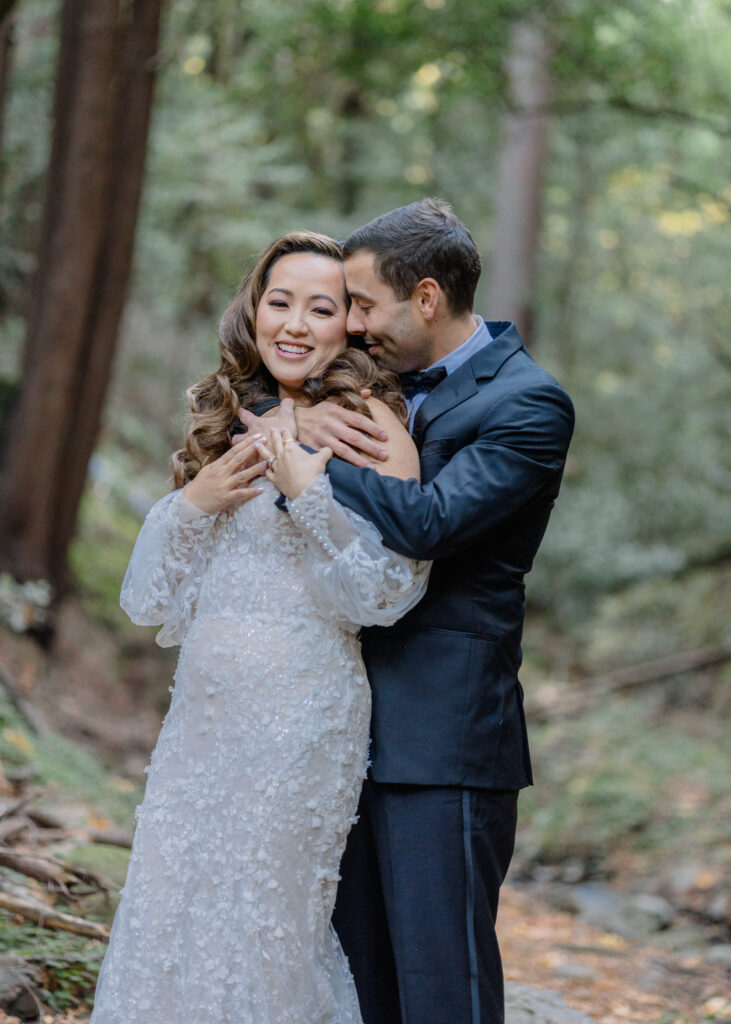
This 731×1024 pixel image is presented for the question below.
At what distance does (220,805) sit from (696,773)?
742 centimetres

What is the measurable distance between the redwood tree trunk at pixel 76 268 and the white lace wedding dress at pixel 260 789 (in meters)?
5.70

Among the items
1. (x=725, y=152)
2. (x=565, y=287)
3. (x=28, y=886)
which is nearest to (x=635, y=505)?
(x=565, y=287)

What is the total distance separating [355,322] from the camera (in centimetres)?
315

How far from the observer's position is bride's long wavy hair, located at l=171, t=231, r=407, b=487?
3.15 meters

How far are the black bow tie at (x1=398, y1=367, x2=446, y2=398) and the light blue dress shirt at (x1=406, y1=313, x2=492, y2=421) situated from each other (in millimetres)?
13

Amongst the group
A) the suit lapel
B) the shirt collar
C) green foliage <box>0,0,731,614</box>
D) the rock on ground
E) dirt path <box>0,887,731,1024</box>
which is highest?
green foliage <box>0,0,731,614</box>

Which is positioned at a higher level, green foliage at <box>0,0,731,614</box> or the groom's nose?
green foliage at <box>0,0,731,614</box>

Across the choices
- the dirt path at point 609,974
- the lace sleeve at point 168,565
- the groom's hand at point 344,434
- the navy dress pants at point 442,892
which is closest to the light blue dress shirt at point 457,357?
the groom's hand at point 344,434

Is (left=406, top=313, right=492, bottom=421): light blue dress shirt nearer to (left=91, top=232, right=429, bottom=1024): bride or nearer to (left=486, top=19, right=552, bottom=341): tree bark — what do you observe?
(left=91, top=232, right=429, bottom=1024): bride

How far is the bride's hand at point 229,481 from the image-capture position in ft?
9.96

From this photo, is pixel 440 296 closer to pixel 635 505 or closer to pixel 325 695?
pixel 325 695

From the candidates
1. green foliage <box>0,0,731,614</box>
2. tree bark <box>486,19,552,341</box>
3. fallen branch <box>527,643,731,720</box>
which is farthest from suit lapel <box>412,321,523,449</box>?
fallen branch <box>527,643,731,720</box>

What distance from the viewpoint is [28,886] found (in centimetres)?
436

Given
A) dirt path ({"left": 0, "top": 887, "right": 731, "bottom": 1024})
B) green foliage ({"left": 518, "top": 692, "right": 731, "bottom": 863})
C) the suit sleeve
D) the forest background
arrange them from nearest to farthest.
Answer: the suit sleeve
dirt path ({"left": 0, "top": 887, "right": 731, "bottom": 1024})
the forest background
green foliage ({"left": 518, "top": 692, "right": 731, "bottom": 863})
